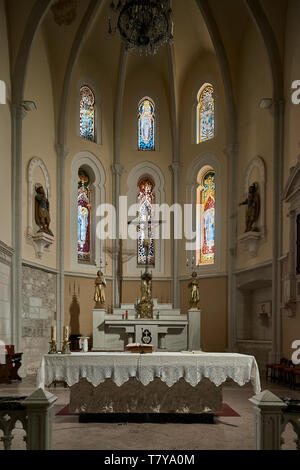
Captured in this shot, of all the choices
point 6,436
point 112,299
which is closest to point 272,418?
point 6,436

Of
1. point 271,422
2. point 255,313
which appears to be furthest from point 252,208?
point 271,422

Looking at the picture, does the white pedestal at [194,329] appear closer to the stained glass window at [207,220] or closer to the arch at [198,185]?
the arch at [198,185]

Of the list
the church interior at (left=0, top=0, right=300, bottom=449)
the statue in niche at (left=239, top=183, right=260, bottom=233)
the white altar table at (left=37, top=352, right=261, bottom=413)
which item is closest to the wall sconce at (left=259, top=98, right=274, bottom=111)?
the church interior at (left=0, top=0, right=300, bottom=449)

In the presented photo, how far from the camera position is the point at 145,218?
19.8 m

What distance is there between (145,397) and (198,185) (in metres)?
12.0

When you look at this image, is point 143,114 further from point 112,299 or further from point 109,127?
point 112,299

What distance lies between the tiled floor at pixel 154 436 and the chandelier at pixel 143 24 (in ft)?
23.6

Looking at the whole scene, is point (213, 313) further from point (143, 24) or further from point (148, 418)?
point (148, 418)

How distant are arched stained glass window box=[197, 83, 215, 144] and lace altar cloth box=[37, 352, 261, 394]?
1235 centimetres

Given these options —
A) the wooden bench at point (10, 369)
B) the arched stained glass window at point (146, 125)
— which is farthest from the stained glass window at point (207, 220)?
the wooden bench at point (10, 369)

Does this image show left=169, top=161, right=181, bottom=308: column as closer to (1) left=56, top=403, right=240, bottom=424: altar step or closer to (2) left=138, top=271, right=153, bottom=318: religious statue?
(2) left=138, top=271, right=153, bottom=318: religious statue

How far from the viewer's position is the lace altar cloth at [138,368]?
297 inches

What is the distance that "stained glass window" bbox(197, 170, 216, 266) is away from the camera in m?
18.6

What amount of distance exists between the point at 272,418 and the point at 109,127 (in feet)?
52.8
